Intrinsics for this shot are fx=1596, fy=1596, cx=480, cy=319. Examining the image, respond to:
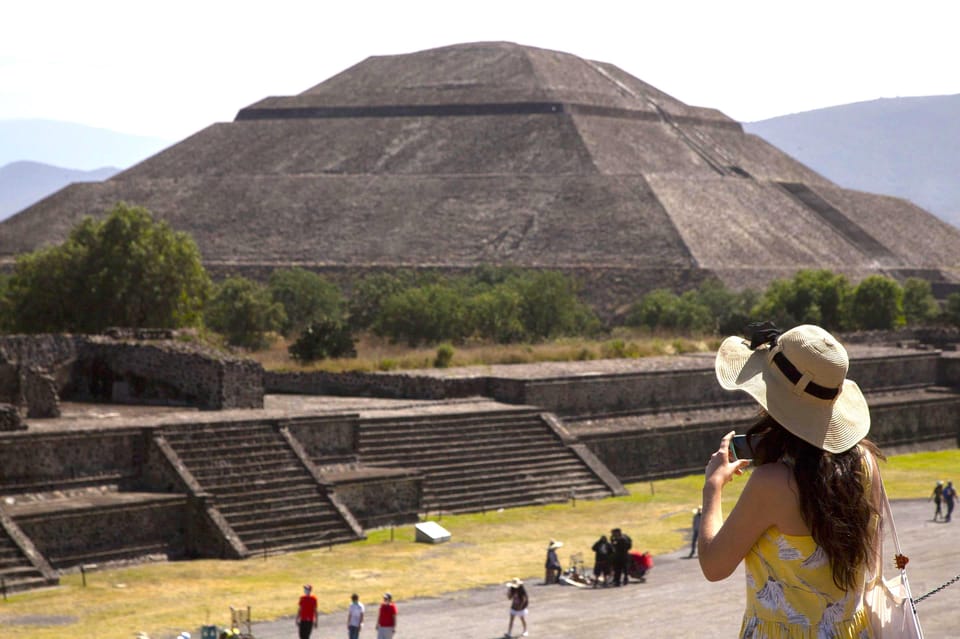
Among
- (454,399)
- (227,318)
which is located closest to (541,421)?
(454,399)

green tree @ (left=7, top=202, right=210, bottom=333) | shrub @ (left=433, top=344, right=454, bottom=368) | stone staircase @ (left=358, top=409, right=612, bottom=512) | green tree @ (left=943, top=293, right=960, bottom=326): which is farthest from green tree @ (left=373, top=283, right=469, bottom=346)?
green tree @ (left=943, top=293, right=960, bottom=326)

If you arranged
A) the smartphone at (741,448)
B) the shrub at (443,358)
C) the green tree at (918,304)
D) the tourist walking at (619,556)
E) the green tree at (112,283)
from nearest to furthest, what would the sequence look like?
the smartphone at (741,448), the tourist walking at (619,556), the shrub at (443,358), the green tree at (112,283), the green tree at (918,304)

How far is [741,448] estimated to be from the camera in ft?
13.1

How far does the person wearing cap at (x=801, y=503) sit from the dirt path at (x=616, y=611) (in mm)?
13713

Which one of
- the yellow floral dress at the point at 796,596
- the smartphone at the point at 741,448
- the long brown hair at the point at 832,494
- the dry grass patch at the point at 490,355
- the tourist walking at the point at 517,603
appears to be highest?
the smartphone at the point at 741,448

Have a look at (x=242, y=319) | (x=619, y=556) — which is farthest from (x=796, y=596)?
(x=242, y=319)

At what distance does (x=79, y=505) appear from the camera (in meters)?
22.1

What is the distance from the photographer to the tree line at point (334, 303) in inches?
1639

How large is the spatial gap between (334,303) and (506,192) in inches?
1273

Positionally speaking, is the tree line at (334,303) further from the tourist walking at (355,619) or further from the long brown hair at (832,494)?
the long brown hair at (832,494)

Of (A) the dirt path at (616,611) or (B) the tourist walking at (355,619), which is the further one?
(A) the dirt path at (616,611)

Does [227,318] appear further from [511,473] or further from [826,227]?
[826,227]

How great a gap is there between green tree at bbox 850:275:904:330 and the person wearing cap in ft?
198

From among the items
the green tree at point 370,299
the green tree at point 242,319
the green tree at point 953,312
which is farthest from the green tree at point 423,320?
the green tree at point 953,312
